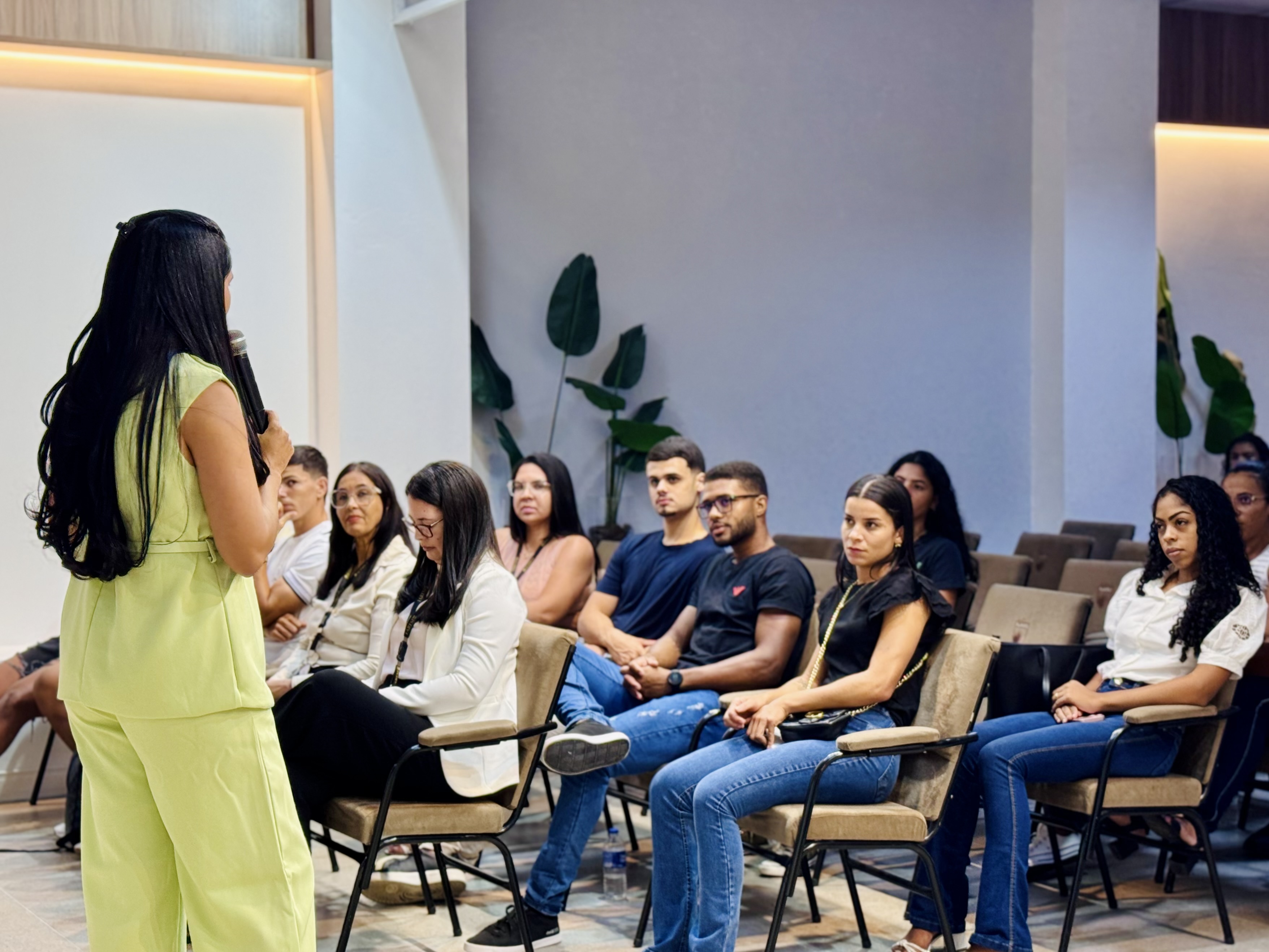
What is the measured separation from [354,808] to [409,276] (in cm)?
312

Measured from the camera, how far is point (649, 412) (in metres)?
7.43

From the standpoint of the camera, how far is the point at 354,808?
3.34 metres

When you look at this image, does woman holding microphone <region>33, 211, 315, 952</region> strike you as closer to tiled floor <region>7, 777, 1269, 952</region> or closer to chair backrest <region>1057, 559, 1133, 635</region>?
tiled floor <region>7, 777, 1269, 952</region>

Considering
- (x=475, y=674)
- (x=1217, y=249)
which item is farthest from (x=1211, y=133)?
(x=475, y=674)

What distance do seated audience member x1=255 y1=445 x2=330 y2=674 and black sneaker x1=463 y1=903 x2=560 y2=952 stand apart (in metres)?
1.23

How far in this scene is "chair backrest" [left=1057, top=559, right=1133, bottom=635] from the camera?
Answer: 4910 millimetres

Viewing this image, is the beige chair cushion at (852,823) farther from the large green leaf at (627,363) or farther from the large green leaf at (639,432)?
the large green leaf at (627,363)

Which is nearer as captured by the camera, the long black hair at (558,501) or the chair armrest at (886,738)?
the chair armrest at (886,738)

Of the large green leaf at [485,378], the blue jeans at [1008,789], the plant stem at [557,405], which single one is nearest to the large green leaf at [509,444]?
the large green leaf at [485,378]

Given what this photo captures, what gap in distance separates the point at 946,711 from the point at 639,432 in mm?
3890

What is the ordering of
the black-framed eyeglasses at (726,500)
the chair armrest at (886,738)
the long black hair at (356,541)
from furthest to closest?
the long black hair at (356,541)
the black-framed eyeglasses at (726,500)
the chair armrest at (886,738)

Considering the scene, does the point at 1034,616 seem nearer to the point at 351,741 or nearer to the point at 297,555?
the point at 351,741

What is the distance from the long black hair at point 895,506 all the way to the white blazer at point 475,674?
2.88 feet

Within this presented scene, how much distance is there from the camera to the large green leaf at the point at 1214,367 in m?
8.70
